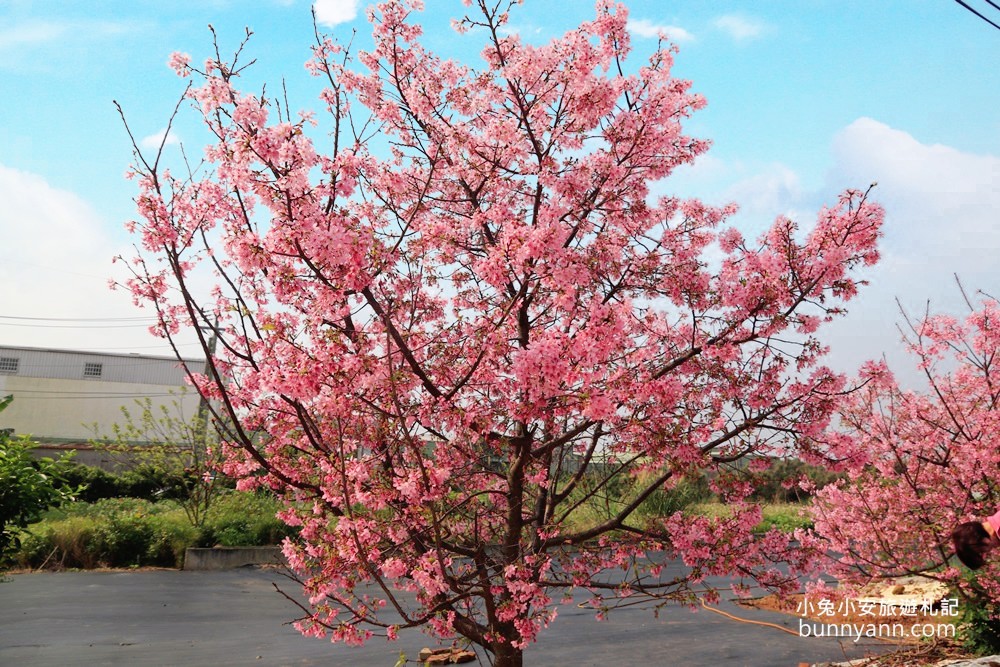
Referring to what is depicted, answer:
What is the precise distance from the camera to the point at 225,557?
14.7 metres

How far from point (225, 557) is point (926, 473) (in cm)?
1212

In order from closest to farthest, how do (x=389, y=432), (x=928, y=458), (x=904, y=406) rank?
(x=389, y=432) < (x=928, y=458) < (x=904, y=406)

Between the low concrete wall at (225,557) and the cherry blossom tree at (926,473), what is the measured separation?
10.2m

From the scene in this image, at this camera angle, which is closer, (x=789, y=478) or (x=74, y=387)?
(x=789, y=478)

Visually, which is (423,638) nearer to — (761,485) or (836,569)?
(836,569)

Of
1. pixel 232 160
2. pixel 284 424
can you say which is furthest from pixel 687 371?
pixel 232 160

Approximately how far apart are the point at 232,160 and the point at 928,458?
25.1ft

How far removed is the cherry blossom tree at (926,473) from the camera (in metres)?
7.88

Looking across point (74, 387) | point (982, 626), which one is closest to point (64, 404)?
point (74, 387)

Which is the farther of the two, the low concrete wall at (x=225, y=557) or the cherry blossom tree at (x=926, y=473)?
the low concrete wall at (x=225, y=557)

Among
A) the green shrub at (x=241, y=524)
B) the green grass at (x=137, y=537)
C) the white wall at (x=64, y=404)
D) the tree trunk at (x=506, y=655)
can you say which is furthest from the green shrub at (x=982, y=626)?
the white wall at (x=64, y=404)

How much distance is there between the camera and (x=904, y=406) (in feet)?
29.3

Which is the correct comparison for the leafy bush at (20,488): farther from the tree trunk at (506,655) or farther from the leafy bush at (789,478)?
the leafy bush at (789,478)

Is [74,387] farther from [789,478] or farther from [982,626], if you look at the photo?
[982,626]
